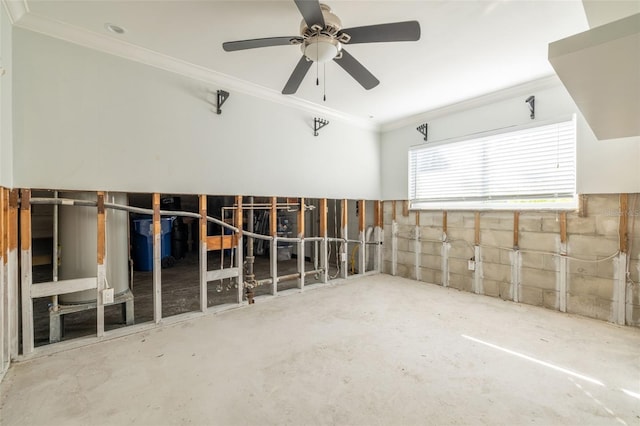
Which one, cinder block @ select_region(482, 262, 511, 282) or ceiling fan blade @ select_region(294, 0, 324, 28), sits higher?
ceiling fan blade @ select_region(294, 0, 324, 28)

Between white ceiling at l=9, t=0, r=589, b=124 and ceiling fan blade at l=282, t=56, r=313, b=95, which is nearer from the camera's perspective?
white ceiling at l=9, t=0, r=589, b=124

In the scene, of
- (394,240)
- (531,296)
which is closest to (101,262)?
(394,240)

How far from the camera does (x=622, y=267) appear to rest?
9.20ft

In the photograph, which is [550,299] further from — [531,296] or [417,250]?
[417,250]

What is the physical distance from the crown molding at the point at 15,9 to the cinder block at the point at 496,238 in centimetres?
519

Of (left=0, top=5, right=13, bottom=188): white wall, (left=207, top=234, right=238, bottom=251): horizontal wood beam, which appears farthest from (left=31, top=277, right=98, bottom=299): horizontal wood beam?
(left=207, top=234, right=238, bottom=251): horizontal wood beam

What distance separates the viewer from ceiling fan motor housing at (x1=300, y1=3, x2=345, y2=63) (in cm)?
187

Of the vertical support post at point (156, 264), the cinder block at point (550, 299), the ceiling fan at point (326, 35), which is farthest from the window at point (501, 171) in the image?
the vertical support post at point (156, 264)

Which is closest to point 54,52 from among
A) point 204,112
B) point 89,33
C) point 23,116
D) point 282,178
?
point 89,33

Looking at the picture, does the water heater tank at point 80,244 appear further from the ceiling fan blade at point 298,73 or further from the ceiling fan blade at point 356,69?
the ceiling fan blade at point 356,69

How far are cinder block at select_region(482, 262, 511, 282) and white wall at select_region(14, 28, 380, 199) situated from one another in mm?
2709

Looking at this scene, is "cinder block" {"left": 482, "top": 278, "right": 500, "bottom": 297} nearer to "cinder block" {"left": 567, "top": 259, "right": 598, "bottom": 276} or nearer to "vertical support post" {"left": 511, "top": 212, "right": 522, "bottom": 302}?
"vertical support post" {"left": 511, "top": 212, "right": 522, "bottom": 302}

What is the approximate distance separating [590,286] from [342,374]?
3014 millimetres

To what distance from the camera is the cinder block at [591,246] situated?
9.43 ft
